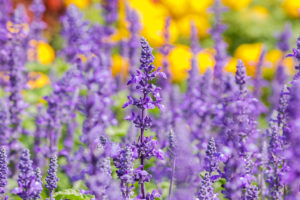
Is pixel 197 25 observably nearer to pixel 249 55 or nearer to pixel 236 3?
pixel 236 3

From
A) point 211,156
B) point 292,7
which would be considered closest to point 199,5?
point 292,7

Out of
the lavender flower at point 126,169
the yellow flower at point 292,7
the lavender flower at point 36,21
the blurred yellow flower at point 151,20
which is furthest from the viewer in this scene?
the blurred yellow flower at point 151,20

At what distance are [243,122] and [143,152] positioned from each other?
2.68 feet

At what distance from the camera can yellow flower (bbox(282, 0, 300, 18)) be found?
438 inches

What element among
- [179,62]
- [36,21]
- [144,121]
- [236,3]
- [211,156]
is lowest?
[211,156]

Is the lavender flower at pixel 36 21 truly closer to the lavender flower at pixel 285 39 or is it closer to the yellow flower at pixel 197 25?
the lavender flower at pixel 285 39

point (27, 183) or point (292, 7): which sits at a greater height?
point (292, 7)

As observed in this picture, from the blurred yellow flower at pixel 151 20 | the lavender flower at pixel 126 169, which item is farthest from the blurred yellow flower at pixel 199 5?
the lavender flower at pixel 126 169

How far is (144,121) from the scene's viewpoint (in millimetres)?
3352

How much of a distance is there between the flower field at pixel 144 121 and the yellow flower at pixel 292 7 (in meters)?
0.02

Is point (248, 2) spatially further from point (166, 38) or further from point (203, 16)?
point (166, 38)

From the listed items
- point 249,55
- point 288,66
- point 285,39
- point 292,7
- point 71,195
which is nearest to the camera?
point 71,195

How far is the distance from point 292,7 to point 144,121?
8974 millimetres

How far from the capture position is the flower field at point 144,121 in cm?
282
